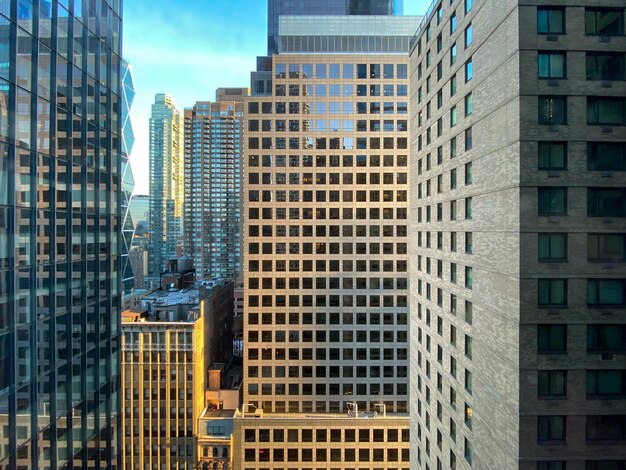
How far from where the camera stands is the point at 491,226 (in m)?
22.7

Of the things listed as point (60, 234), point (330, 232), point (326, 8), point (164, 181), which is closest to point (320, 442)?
point (330, 232)

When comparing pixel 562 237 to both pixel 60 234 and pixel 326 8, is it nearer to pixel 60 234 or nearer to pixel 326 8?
pixel 60 234

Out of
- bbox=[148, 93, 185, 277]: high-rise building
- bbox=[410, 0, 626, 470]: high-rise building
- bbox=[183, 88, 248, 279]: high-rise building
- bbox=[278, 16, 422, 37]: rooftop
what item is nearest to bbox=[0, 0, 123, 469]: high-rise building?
bbox=[410, 0, 626, 470]: high-rise building

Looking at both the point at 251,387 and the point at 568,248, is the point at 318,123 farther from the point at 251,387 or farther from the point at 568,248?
the point at 568,248

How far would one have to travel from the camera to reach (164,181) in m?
170

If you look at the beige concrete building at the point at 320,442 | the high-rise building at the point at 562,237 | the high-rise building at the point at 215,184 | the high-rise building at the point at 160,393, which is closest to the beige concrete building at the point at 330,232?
the beige concrete building at the point at 320,442

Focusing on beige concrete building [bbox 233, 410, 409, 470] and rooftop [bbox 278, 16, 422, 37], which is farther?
rooftop [bbox 278, 16, 422, 37]

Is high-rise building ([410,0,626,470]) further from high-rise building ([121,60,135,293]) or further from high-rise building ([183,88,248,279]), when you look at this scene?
high-rise building ([183,88,248,279])

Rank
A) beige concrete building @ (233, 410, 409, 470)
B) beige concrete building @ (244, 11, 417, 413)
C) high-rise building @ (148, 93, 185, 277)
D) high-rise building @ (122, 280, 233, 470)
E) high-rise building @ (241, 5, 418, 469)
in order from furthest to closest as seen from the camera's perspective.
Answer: high-rise building @ (148, 93, 185, 277) < high-rise building @ (122, 280, 233, 470) < beige concrete building @ (244, 11, 417, 413) < high-rise building @ (241, 5, 418, 469) < beige concrete building @ (233, 410, 409, 470)

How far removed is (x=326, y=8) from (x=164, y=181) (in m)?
113

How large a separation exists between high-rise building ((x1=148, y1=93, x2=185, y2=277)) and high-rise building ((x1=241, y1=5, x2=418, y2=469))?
114586 millimetres

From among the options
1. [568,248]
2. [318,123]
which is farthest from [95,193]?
[318,123]

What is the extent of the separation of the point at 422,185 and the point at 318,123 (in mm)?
28387

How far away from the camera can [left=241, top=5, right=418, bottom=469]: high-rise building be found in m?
59.7
